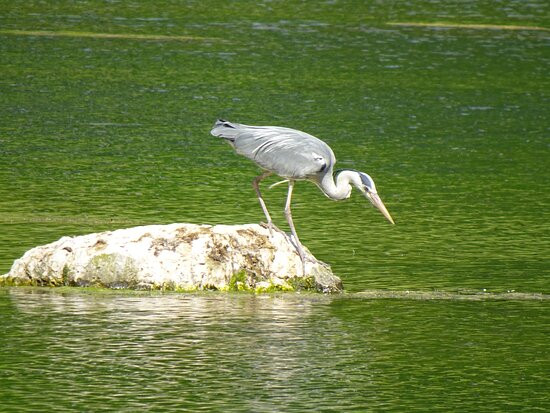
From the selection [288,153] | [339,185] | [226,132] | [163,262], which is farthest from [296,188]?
[163,262]

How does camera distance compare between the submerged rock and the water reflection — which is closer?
the water reflection

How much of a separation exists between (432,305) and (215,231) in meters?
1.32

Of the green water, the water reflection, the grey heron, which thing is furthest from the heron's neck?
the water reflection

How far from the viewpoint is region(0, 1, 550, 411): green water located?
279 inches

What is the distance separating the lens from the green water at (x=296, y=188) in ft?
23.2

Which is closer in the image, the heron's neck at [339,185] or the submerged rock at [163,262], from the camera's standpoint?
the submerged rock at [163,262]

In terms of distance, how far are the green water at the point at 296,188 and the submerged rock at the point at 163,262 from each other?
18 centimetres

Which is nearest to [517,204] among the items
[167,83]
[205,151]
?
[205,151]

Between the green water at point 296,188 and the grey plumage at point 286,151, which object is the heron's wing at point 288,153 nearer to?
the grey plumage at point 286,151

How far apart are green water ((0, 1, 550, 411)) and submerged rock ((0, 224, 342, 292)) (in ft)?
0.59

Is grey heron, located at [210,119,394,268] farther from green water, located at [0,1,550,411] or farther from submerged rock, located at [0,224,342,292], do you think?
green water, located at [0,1,550,411]

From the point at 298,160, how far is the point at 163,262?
1096 mm

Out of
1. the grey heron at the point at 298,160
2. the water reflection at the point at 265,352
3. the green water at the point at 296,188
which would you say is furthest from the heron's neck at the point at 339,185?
the water reflection at the point at 265,352

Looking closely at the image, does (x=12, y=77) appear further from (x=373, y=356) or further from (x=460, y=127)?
(x=373, y=356)
